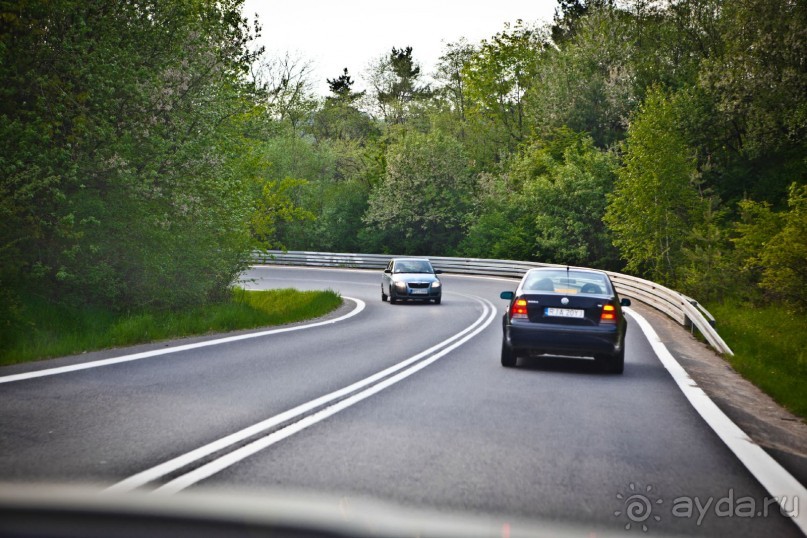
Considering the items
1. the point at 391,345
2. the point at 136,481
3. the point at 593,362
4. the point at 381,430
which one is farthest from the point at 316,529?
the point at 391,345

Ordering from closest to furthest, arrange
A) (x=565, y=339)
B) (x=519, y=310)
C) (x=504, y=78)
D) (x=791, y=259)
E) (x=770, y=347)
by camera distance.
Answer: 1. (x=565, y=339)
2. (x=519, y=310)
3. (x=770, y=347)
4. (x=791, y=259)
5. (x=504, y=78)

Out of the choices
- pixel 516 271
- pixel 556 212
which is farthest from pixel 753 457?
pixel 556 212

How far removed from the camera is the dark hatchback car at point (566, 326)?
37.4 ft

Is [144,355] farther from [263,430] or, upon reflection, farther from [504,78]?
[504,78]

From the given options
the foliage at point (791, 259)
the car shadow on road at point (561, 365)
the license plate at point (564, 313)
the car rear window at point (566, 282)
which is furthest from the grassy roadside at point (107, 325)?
the foliage at point (791, 259)

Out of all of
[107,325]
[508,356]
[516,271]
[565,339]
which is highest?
[565,339]

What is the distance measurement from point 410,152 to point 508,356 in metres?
43.5

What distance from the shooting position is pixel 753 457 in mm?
6039

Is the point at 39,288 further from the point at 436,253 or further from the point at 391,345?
the point at 436,253

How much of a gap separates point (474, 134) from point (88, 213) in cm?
5574

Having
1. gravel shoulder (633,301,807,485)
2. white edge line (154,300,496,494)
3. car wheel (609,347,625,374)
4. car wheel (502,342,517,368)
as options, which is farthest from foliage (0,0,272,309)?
gravel shoulder (633,301,807,485)

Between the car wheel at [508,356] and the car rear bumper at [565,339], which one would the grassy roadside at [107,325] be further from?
the car rear bumper at [565,339]

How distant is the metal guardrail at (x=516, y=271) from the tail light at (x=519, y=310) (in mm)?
4323

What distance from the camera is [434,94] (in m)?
77.1
